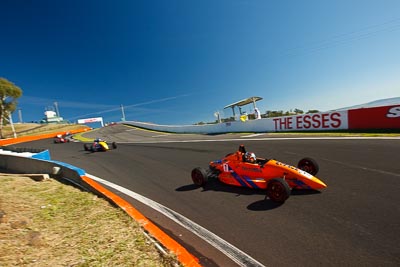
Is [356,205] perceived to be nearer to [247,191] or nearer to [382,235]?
[382,235]

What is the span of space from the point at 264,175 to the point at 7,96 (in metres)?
59.8

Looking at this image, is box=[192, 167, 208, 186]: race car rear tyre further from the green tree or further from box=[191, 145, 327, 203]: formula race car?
the green tree

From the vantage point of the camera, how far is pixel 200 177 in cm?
604

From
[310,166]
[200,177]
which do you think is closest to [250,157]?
[200,177]

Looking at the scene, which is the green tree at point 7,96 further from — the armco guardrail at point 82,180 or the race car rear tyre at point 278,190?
the race car rear tyre at point 278,190

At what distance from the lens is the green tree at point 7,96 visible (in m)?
44.8

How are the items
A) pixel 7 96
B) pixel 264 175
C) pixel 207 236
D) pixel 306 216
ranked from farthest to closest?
pixel 7 96 < pixel 264 175 < pixel 306 216 < pixel 207 236

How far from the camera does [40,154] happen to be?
10945mm

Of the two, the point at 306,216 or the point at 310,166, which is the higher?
the point at 310,166

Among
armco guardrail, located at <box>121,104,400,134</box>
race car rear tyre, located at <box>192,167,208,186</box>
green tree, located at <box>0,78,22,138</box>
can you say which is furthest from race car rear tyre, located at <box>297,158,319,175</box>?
green tree, located at <box>0,78,22,138</box>

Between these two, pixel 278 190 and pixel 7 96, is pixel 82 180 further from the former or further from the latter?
pixel 7 96

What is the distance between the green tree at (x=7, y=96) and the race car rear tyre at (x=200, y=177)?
184 feet

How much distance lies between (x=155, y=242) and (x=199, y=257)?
675 mm

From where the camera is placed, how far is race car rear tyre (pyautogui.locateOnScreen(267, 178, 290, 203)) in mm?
4340
